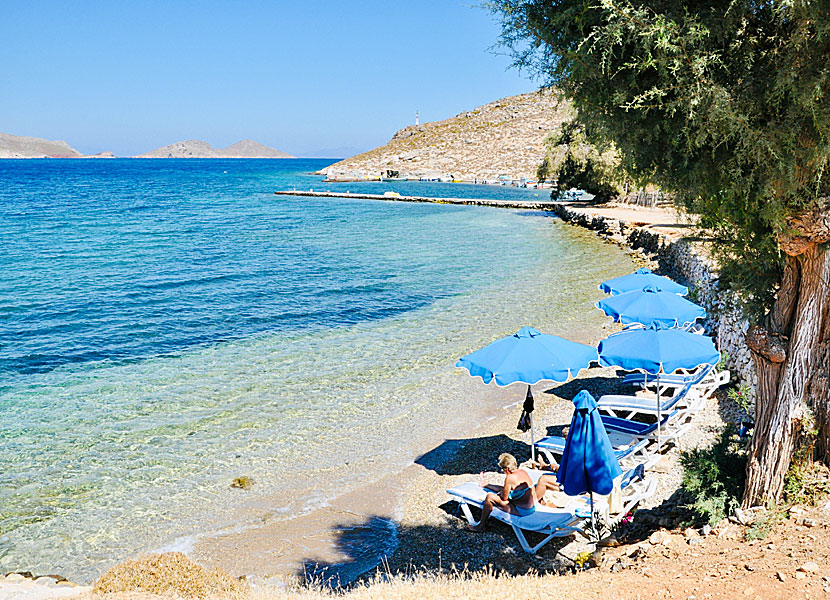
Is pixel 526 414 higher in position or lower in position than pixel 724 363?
lower

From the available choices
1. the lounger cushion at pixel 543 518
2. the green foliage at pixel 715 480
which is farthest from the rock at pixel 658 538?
the lounger cushion at pixel 543 518

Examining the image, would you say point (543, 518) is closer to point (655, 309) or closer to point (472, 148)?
point (655, 309)

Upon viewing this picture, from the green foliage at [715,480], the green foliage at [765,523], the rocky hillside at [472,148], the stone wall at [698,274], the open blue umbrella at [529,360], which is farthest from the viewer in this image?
the rocky hillside at [472,148]

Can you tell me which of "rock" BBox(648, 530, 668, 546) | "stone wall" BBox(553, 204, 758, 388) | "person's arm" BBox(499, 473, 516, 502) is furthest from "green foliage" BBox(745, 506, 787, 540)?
"person's arm" BBox(499, 473, 516, 502)

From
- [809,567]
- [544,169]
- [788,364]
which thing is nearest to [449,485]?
[788,364]

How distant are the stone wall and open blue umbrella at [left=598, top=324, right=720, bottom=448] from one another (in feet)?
2.38

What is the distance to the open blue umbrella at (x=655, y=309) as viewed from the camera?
1215 centimetres

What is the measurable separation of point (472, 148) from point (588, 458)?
119 metres

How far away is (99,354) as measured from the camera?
56.4ft

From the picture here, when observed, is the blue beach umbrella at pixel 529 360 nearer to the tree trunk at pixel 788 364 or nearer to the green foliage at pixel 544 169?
the tree trunk at pixel 788 364

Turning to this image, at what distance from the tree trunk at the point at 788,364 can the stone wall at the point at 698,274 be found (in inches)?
30.8

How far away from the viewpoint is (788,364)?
5.97 m

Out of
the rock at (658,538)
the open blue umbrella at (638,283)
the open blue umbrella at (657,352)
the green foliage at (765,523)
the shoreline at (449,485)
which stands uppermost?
the open blue umbrella at (638,283)

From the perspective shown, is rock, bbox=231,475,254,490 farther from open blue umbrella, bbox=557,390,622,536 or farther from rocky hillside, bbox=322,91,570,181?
rocky hillside, bbox=322,91,570,181
